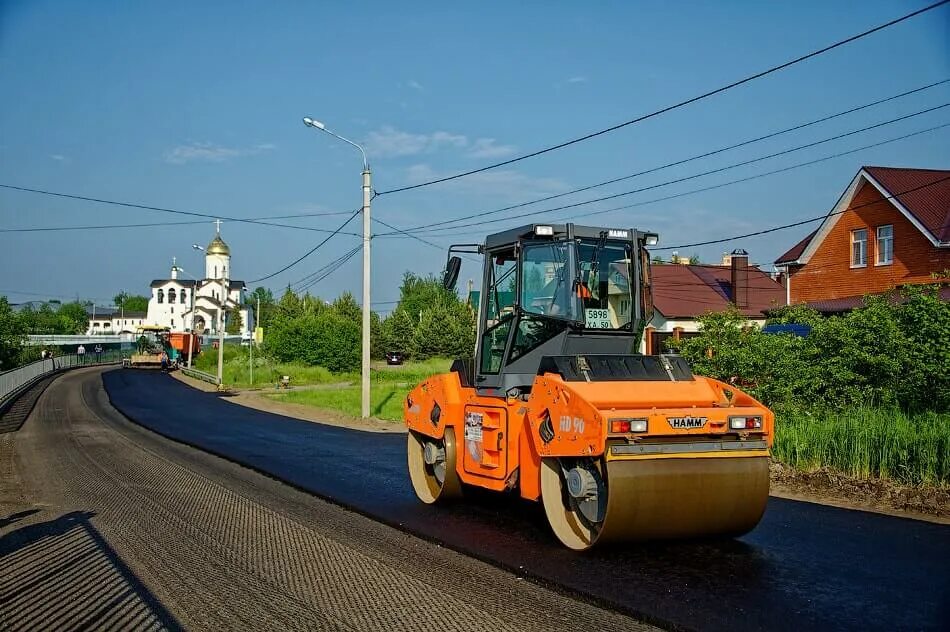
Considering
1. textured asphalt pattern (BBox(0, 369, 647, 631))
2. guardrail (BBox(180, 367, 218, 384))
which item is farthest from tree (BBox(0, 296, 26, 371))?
textured asphalt pattern (BBox(0, 369, 647, 631))

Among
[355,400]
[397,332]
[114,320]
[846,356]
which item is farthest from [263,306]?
[846,356]

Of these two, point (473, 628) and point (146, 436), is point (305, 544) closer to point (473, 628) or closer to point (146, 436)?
point (473, 628)

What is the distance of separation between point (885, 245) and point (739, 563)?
2162 centimetres

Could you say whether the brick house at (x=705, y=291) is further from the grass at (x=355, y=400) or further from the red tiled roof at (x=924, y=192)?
the grass at (x=355, y=400)

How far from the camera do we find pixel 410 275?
93.1 m

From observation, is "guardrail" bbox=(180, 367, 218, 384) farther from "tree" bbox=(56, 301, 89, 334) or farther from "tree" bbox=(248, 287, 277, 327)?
"tree" bbox=(56, 301, 89, 334)

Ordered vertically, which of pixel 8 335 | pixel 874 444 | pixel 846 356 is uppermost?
pixel 8 335

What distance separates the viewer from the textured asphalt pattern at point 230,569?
5301 mm

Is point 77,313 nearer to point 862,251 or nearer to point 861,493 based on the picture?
point 862,251

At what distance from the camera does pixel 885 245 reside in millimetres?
25078

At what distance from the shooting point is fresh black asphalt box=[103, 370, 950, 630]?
17.0 ft

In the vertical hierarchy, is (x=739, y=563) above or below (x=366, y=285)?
below

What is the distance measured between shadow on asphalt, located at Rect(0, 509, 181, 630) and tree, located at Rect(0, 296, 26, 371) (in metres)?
38.9

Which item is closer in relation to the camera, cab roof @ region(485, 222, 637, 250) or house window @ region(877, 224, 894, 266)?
cab roof @ region(485, 222, 637, 250)
